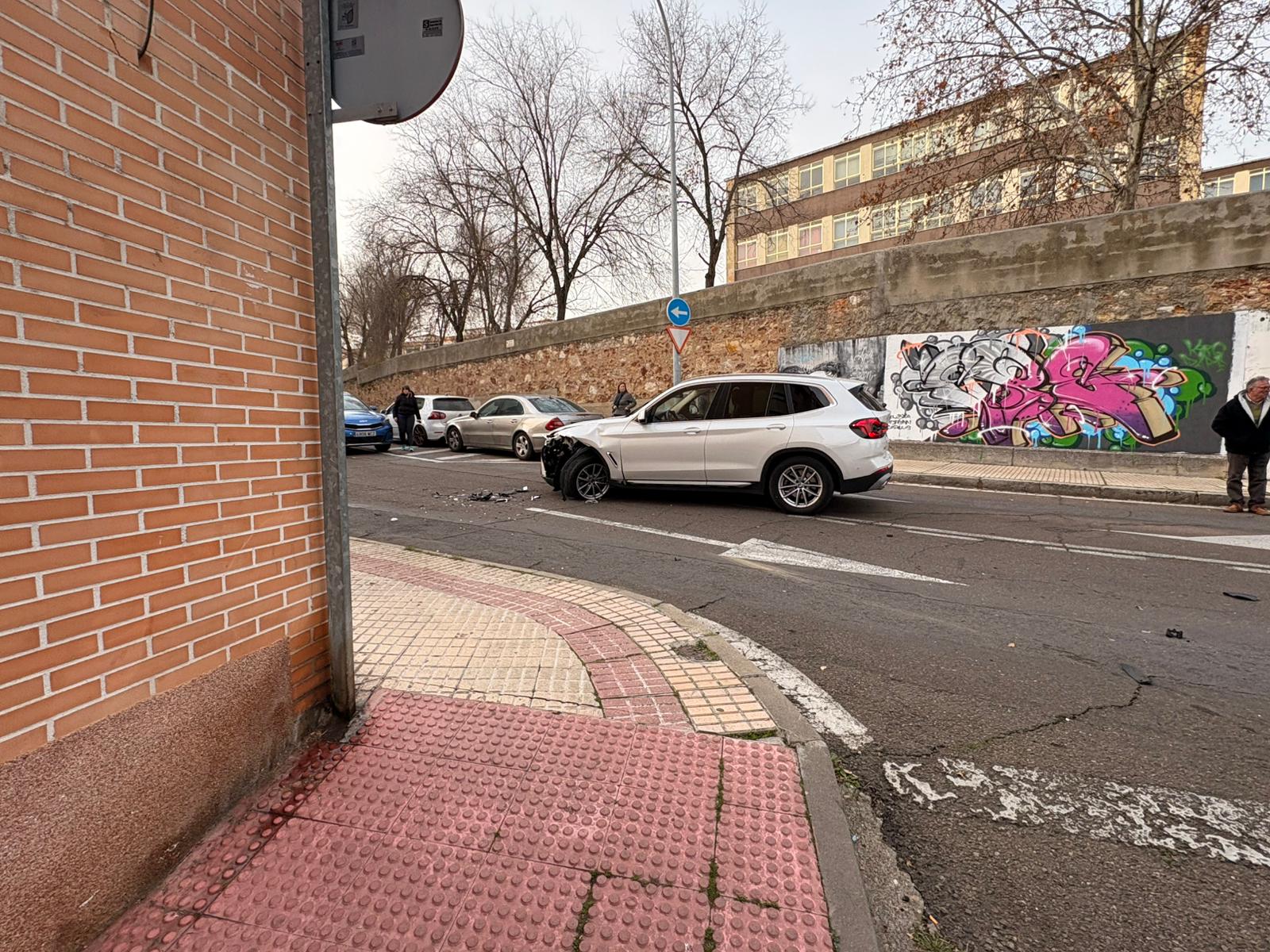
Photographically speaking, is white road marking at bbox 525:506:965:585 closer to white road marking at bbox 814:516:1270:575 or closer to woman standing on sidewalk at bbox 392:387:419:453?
white road marking at bbox 814:516:1270:575

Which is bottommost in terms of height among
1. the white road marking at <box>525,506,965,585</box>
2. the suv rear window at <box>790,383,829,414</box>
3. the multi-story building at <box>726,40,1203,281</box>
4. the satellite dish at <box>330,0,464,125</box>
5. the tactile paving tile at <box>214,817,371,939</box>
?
the tactile paving tile at <box>214,817,371,939</box>

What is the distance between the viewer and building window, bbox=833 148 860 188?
39.7 meters

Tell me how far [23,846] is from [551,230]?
1139 inches

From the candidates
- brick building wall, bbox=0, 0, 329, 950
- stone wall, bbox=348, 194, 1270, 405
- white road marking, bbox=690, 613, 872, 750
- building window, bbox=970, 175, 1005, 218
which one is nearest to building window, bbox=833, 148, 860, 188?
building window, bbox=970, 175, 1005, 218

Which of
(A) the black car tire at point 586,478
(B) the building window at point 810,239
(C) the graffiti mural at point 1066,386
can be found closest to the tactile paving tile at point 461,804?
(A) the black car tire at point 586,478

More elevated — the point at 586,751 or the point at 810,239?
the point at 810,239

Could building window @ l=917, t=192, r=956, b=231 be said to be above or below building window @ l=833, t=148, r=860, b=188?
below

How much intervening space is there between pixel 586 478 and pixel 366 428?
30.5ft

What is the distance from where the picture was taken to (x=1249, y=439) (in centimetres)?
847

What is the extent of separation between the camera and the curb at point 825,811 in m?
1.81

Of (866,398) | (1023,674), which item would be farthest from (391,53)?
(866,398)

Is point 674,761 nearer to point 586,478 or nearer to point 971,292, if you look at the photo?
point 586,478

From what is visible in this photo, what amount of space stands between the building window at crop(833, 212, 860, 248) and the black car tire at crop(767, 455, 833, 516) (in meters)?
35.9

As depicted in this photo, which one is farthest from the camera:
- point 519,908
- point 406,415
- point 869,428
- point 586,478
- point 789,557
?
point 406,415
